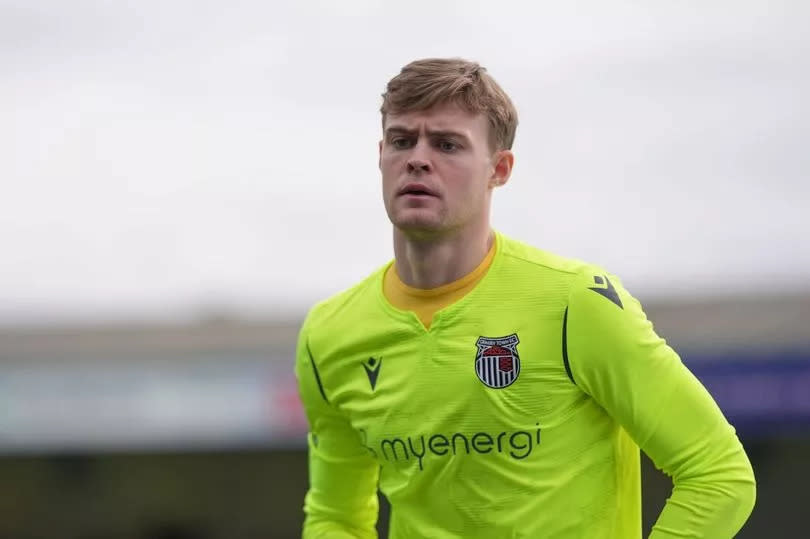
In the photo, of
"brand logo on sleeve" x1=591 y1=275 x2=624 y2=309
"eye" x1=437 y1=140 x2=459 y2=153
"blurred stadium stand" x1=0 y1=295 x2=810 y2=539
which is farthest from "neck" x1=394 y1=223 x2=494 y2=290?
"blurred stadium stand" x1=0 y1=295 x2=810 y2=539

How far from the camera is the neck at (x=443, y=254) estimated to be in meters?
3.76

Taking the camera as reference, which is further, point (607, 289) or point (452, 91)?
point (452, 91)

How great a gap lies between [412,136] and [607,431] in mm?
962

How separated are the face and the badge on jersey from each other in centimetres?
34

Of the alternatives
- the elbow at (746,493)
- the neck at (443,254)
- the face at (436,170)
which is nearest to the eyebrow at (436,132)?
the face at (436,170)

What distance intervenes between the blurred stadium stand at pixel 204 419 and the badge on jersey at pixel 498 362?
871 centimetres

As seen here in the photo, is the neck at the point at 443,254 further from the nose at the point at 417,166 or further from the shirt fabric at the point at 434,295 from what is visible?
the nose at the point at 417,166

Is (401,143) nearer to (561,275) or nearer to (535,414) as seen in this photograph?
(561,275)

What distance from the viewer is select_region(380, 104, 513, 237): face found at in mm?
3637

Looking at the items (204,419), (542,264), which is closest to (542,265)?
(542,264)

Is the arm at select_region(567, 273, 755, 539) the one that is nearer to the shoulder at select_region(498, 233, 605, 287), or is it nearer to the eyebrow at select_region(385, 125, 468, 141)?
the shoulder at select_region(498, 233, 605, 287)

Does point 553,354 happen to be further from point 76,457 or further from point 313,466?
point 76,457

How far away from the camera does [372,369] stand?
386 cm

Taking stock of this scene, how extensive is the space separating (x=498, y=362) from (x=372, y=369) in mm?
419
